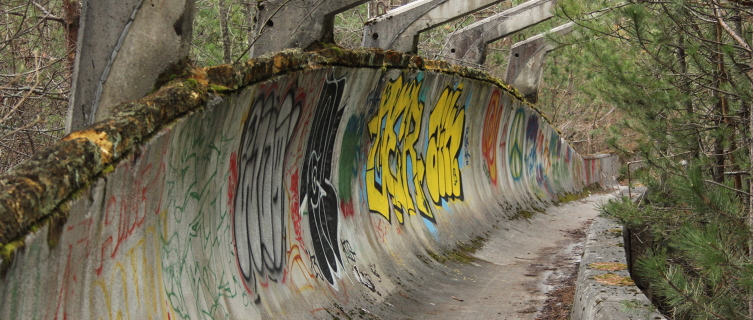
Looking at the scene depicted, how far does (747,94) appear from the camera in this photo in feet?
18.9

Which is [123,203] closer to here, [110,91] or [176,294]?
[176,294]

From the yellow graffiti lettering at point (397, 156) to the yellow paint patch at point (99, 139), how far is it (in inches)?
180

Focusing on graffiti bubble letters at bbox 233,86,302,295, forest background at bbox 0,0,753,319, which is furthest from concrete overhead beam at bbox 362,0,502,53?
graffiti bubble letters at bbox 233,86,302,295

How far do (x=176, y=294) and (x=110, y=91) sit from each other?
49.5 inches

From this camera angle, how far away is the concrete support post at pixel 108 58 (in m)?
4.43

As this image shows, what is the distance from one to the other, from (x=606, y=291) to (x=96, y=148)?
324cm

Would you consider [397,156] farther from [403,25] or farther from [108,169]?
[108,169]

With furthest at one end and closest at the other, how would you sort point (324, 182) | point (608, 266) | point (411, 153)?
point (411, 153) < point (324, 182) < point (608, 266)

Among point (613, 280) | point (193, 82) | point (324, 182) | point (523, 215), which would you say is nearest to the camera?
point (193, 82)

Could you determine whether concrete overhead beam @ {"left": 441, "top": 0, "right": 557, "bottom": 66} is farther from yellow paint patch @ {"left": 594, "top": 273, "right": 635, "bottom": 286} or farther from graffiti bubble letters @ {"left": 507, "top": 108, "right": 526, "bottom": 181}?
yellow paint patch @ {"left": 594, "top": 273, "right": 635, "bottom": 286}

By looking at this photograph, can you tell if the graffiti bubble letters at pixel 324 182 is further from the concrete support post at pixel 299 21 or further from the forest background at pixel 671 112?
the concrete support post at pixel 299 21

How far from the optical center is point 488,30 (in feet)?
61.4

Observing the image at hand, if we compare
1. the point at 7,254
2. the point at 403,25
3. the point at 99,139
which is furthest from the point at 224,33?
the point at 7,254

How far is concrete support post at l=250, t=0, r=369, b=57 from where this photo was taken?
8672 mm
